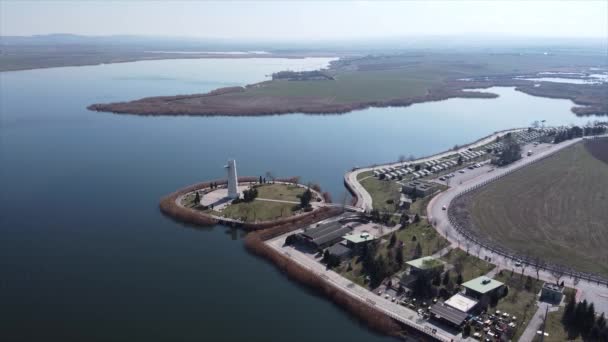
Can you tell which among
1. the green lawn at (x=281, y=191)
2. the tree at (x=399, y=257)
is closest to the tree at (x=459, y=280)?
the tree at (x=399, y=257)

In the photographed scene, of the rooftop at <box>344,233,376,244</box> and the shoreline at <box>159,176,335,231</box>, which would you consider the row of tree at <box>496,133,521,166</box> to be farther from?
the rooftop at <box>344,233,376,244</box>

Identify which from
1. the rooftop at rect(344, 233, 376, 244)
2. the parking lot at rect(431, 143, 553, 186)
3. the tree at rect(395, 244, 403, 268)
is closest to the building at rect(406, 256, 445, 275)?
the tree at rect(395, 244, 403, 268)

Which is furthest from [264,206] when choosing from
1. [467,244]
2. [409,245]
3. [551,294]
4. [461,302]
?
[551,294]

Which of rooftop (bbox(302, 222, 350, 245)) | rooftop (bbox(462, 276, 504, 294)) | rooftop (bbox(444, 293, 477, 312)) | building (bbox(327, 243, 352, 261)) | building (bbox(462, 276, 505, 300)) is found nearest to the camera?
rooftop (bbox(444, 293, 477, 312))

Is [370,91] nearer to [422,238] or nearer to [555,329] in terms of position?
[422,238]

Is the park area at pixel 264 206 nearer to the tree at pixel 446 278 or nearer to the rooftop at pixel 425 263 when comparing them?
the rooftop at pixel 425 263
